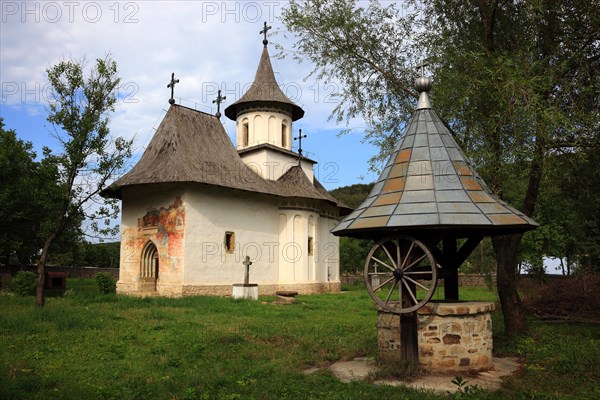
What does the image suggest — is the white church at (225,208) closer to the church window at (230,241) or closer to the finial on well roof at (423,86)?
the church window at (230,241)

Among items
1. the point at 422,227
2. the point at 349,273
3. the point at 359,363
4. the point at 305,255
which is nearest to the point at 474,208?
the point at 422,227

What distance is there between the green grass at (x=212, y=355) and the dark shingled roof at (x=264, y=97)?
13.8 m

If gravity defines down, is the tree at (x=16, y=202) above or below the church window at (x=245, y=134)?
below

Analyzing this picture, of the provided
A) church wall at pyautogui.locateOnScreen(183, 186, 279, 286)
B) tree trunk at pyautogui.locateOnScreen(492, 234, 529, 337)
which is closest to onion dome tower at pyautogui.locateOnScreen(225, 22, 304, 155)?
church wall at pyautogui.locateOnScreen(183, 186, 279, 286)

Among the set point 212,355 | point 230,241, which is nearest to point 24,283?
point 230,241

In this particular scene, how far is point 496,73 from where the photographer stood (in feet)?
28.2

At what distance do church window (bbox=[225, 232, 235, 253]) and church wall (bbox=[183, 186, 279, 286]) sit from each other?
69 millimetres

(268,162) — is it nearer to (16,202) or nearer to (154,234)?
(154,234)

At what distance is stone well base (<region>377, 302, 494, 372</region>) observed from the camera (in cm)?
666

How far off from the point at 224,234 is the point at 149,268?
353 cm

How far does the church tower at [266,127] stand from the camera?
23.5 m

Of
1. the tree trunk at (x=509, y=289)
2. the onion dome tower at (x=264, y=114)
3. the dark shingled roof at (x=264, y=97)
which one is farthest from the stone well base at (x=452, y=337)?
the dark shingled roof at (x=264, y=97)

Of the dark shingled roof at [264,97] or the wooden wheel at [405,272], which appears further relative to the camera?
the dark shingled roof at [264,97]

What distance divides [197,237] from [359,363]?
488 inches
